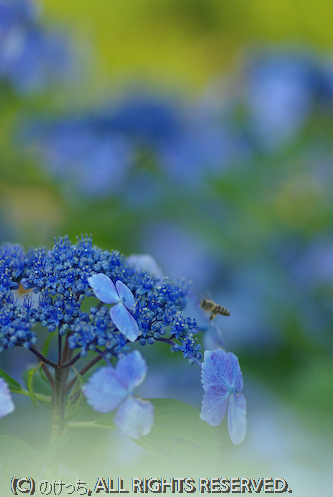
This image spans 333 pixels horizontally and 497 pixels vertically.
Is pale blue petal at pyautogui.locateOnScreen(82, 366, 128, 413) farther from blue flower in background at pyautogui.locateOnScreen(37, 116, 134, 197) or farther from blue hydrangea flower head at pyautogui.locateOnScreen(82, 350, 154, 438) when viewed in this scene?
blue flower in background at pyautogui.locateOnScreen(37, 116, 134, 197)

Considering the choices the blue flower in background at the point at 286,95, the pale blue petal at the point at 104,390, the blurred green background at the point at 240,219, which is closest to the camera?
the pale blue petal at the point at 104,390

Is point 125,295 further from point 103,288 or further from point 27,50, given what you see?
point 27,50

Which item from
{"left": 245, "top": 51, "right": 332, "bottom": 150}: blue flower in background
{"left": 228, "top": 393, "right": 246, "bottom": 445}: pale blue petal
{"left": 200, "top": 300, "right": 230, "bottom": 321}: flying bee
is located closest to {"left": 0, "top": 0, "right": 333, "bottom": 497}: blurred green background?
{"left": 245, "top": 51, "right": 332, "bottom": 150}: blue flower in background

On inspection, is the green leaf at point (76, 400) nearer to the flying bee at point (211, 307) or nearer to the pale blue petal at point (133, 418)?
the pale blue petal at point (133, 418)

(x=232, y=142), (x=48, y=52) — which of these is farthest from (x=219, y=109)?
(x=48, y=52)

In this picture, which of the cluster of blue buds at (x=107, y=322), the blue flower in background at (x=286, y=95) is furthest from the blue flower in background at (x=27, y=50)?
the cluster of blue buds at (x=107, y=322)
